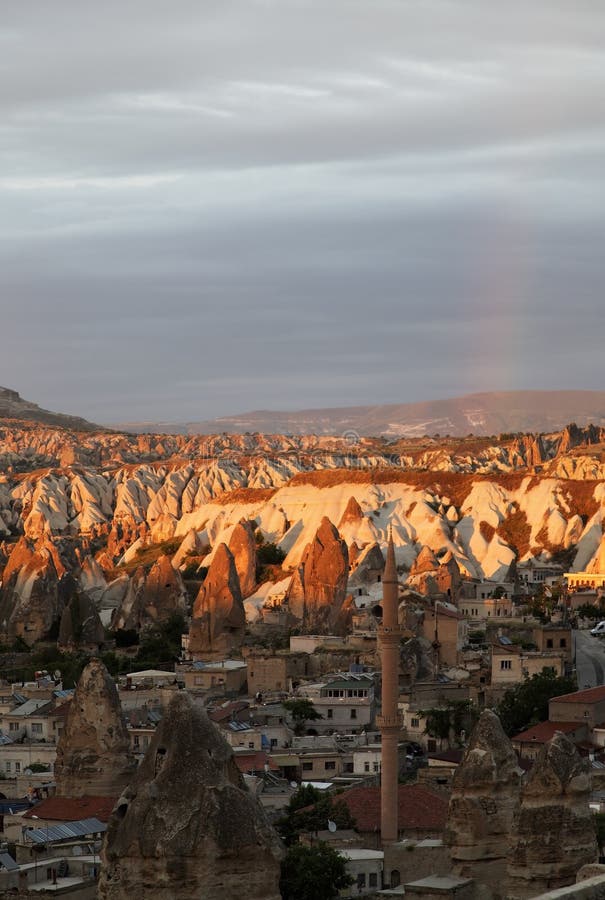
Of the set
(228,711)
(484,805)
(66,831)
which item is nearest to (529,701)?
(228,711)

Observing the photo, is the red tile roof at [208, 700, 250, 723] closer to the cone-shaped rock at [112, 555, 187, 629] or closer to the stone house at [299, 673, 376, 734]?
the stone house at [299, 673, 376, 734]

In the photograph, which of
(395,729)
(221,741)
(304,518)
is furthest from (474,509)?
(221,741)

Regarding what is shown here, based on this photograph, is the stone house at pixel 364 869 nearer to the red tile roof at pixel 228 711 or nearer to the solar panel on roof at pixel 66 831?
the solar panel on roof at pixel 66 831

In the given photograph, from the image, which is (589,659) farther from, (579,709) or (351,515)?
(351,515)

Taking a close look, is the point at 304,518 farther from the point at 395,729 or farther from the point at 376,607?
the point at 395,729

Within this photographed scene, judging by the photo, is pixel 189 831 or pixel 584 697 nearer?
pixel 189 831

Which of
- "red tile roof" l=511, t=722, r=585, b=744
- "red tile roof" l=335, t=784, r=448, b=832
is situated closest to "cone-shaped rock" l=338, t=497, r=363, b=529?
"red tile roof" l=511, t=722, r=585, b=744
